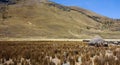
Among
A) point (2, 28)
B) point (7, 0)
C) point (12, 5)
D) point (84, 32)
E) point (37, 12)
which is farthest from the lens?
point (7, 0)

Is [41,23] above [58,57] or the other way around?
the other way around

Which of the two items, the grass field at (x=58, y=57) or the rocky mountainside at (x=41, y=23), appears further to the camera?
the rocky mountainside at (x=41, y=23)

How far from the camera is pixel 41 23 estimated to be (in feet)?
335

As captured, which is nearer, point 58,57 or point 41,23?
point 58,57

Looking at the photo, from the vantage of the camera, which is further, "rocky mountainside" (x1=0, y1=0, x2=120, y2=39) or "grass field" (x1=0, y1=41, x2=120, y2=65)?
"rocky mountainside" (x1=0, y1=0, x2=120, y2=39)

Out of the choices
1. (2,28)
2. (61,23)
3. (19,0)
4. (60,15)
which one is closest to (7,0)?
(19,0)

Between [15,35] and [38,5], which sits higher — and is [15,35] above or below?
below

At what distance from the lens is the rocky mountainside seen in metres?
85.4

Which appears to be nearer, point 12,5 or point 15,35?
point 15,35

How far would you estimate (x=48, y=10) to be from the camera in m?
120

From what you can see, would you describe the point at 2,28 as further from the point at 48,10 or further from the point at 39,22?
the point at 48,10

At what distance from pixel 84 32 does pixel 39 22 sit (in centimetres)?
1841

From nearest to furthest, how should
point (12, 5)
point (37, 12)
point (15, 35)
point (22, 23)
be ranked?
1. point (15, 35)
2. point (22, 23)
3. point (37, 12)
4. point (12, 5)

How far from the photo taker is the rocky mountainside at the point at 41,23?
85.4 meters
